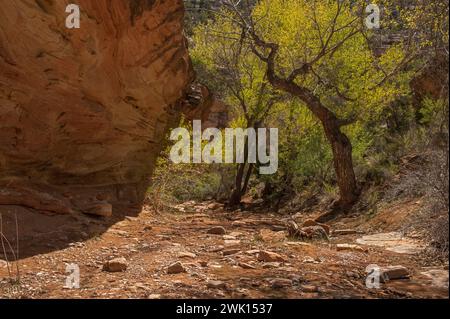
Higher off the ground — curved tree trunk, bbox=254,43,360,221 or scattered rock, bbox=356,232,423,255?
curved tree trunk, bbox=254,43,360,221

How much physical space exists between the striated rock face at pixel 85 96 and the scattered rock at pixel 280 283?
4622 mm

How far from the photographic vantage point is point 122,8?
8672 mm

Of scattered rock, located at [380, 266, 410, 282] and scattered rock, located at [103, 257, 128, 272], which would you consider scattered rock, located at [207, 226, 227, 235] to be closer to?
scattered rock, located at [103, 257, 128, 272]

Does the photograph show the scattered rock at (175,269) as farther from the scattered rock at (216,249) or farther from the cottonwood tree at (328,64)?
the cottonwood tree at (328,64)

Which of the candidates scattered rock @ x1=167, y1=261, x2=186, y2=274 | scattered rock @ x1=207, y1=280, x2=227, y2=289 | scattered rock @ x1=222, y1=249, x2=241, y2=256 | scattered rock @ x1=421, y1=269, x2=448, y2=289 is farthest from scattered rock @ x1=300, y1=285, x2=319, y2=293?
scattered rock @ x1=222, y1=249, x2=241, y2=256

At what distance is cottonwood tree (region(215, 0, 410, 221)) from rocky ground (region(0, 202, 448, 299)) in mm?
3151

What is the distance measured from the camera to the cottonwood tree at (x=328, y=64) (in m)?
11.3

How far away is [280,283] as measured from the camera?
4469 millimetres

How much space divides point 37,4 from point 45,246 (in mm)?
3877

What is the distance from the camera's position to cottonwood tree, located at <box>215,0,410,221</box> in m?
Result: 11.3

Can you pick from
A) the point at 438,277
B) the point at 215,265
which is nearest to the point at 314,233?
the point at 215,265

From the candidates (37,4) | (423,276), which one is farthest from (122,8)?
(423,276)

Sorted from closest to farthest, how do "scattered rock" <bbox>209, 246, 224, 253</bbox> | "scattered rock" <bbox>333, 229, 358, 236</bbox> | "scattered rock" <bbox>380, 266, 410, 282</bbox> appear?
"scattered rock" <bbox>380, 266, 410, 282</bbox>
"scattered rock" <bbox>209, 246, 224, 253</bbox>
"scattered rock" <bbox>333, 229, 358, 236</bbox>
